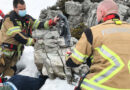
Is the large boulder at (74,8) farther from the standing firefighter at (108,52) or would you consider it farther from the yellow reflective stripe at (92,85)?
the yellow reflective stripe at (92,85)

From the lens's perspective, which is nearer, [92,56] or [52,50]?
[92,56]

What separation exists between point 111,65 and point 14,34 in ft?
10.7

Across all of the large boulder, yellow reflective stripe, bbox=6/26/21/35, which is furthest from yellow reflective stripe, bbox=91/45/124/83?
the large boulder

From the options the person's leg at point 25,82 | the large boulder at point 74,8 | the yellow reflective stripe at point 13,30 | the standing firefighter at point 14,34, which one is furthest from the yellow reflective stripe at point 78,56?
the large boulder at point 74,8

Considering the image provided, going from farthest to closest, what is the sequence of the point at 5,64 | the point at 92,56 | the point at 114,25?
the point at 5,64 < the point at 92,56 < the point at 114,25

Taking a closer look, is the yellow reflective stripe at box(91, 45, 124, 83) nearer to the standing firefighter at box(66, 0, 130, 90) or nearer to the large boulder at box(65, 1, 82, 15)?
the standing firefighter at box(66, 0, 130, 90)

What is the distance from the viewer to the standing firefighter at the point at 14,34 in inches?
175

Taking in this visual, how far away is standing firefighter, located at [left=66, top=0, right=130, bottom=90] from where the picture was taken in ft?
6.48

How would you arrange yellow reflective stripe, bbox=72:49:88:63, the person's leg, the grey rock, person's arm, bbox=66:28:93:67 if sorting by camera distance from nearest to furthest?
person's arm, bbox=66:28:93:67 < yellow reflective stripe, bbox=72:49:88:63 < the person's leg < the grey rock

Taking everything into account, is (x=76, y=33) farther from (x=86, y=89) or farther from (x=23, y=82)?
(x=86, y=89)

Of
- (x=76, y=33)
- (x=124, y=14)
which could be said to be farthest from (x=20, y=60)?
(x=124, y=14)

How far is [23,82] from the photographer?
138 inches

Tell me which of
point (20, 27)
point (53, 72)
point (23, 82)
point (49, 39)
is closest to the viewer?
point (23, 82)

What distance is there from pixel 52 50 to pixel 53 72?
3.44ft
